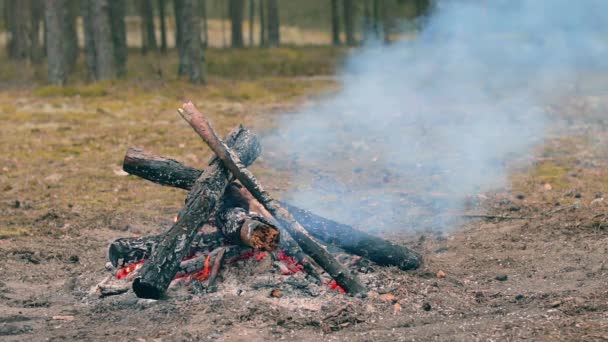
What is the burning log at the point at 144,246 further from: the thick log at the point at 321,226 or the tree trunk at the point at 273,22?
the tree trunk at the point at 273,22

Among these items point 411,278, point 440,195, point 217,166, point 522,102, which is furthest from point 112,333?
point 522,102

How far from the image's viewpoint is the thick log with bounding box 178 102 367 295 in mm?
8062

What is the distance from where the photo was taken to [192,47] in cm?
2484

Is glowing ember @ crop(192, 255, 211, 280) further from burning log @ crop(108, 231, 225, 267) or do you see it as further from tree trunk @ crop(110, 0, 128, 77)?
tree trunk @ crop(110, 0, 128, 77)

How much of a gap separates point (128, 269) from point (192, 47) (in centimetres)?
1672

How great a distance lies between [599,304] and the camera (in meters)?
7.57

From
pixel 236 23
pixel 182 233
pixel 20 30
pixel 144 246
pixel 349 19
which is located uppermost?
pixel 182 233

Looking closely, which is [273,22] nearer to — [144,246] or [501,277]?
[144,246]

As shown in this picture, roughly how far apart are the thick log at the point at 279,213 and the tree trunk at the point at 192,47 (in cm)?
1532

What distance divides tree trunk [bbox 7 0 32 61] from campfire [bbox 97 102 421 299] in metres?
24.9

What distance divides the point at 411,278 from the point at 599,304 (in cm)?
171

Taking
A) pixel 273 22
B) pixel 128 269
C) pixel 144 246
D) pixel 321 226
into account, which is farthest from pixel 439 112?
pixel 273 22

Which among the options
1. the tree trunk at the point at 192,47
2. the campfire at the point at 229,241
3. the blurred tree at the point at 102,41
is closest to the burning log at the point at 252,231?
the campfire at the point at 229,241

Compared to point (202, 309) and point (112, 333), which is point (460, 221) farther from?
point (112, 333)
